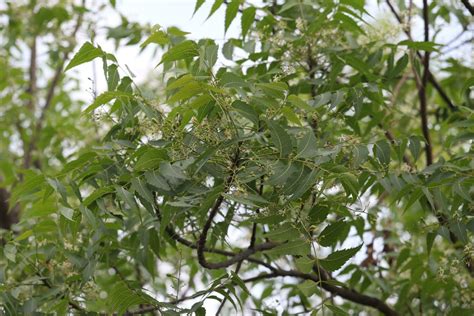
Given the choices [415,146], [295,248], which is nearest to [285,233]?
[295,248]

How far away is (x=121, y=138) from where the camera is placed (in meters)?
2.28

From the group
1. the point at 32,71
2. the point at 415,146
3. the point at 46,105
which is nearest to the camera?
the point at 415,146

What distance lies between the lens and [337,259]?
6.73ft

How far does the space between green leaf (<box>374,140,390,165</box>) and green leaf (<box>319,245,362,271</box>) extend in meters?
0.36

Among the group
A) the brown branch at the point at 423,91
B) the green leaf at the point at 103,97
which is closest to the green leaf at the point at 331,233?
the green leaf at the point at 103,97

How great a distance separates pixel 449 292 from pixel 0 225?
2718 millimetres

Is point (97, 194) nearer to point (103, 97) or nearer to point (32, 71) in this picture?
point (103, 97)

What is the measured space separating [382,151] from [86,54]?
0.91 meters

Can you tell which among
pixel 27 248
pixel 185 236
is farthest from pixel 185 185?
pixel 27 248

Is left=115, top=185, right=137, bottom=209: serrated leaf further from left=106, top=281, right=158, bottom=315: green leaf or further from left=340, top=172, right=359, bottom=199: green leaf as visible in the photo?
left=340, top=172, right=359, bottom=199: green leaf

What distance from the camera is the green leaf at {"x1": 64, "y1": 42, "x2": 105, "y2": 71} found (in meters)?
2.10

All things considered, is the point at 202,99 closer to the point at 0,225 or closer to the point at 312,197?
the point at 312,197

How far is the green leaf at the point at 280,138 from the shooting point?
74.4 inches

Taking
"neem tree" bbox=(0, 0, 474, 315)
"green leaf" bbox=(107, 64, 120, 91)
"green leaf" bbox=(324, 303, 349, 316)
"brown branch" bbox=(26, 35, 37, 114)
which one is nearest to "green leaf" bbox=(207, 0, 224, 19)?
"neem tree" bbox=(0, 0, 474, 315)
